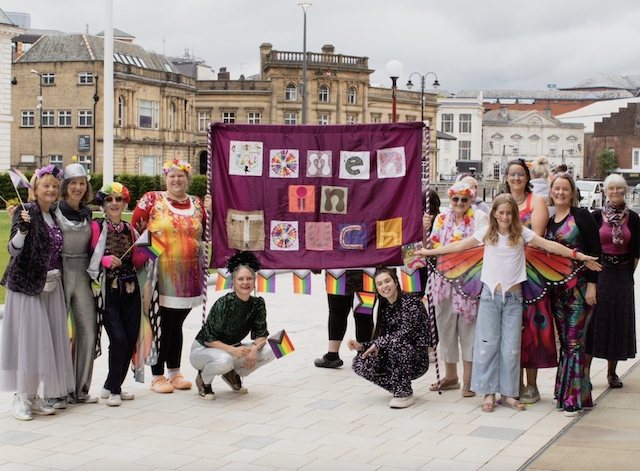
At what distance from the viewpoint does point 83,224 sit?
8102 millimetres

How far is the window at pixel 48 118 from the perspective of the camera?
7956 cm

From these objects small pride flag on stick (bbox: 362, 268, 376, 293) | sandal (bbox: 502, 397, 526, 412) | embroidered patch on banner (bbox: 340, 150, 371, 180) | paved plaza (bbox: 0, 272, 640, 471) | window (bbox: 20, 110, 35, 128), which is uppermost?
window (bbox: 20, 110, 35, 128)

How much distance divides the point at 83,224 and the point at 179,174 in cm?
108

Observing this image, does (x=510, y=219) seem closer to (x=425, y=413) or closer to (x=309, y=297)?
(x=425, y=413)

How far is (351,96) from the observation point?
320 feet

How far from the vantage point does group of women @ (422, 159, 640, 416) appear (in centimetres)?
802

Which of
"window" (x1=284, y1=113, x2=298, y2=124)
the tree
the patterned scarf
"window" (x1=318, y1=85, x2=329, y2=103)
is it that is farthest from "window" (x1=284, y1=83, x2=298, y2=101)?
the patterned scarf

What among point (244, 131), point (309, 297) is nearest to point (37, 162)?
point (309, 297)

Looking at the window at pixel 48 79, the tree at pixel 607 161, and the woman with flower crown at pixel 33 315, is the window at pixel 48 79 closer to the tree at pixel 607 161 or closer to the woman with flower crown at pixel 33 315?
the tree at pixel 607 161

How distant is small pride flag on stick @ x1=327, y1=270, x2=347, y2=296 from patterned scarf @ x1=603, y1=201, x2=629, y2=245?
262cm

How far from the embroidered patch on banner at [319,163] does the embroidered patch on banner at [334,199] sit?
15 centimetres

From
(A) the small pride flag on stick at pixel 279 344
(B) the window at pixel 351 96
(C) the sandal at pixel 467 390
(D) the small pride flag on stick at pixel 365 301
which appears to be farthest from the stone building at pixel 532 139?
(A) the small pride flag on stick at pixel 279 344

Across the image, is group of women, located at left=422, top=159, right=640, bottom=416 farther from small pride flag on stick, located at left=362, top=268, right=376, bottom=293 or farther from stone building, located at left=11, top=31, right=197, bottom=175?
stone building, located at left=11, top=31, right=197, bottom=175

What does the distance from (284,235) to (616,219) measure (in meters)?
3.20
